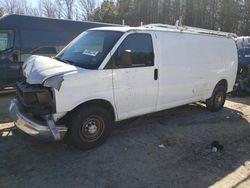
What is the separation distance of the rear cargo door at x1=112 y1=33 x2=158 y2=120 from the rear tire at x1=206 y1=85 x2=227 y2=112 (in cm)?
247

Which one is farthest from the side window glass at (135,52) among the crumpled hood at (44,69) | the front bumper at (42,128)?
the front bumper at (42,128)

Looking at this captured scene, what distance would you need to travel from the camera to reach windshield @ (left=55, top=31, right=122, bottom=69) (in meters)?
5.14

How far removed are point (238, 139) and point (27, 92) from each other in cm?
413

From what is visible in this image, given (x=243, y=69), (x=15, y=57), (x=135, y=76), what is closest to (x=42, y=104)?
(x=135, y=76)

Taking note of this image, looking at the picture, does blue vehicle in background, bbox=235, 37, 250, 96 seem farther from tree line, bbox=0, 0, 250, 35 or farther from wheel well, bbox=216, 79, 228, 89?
tree line, bbox=0, 0, 250, 35

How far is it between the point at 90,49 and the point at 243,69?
7.78m

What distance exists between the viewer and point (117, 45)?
527cm

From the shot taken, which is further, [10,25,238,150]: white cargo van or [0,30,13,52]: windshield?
[0,30,13,52]: windshield

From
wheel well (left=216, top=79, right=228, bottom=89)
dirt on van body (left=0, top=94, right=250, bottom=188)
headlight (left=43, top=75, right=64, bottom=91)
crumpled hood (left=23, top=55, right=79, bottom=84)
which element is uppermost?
crumpled hood (left=23, top=55, right=79, bottom=84)

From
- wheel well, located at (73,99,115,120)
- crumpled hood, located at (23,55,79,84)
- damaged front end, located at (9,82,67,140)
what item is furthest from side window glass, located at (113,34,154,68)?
damaged front end, located at (9,82,67,140)

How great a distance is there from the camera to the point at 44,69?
4848mm

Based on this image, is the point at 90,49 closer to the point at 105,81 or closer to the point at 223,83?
the point at 105,81

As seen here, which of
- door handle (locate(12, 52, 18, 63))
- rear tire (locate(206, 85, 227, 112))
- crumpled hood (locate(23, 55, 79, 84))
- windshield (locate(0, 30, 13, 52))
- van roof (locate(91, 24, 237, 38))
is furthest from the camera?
door handle (locate(12, 52, 18, 63))

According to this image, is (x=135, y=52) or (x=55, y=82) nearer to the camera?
(x=55, y=82)
